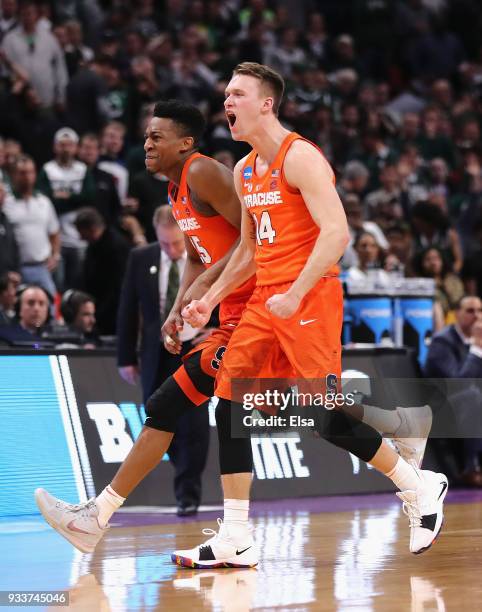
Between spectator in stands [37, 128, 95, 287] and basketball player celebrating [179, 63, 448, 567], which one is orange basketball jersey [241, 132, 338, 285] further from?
spectator in stands [37, 128, 95, 287]

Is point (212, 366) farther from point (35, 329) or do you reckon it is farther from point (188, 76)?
point (188, 76)

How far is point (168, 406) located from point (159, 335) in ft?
8.23

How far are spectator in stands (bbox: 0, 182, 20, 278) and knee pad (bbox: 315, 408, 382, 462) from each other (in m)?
6.26

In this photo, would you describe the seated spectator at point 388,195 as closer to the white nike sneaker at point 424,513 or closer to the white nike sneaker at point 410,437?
the white nike sneaker at point 410,437

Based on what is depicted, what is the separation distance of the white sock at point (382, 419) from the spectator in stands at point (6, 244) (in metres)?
5.84

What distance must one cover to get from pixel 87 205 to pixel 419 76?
939cm

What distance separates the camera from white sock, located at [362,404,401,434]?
20.7 ft

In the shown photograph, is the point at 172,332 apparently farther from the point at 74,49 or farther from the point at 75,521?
the point at 74,49

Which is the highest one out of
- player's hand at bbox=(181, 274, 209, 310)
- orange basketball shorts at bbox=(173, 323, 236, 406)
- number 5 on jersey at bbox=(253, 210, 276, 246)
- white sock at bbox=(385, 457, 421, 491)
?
number 5 on jersey at bbox=(253, 210, 276, 246)

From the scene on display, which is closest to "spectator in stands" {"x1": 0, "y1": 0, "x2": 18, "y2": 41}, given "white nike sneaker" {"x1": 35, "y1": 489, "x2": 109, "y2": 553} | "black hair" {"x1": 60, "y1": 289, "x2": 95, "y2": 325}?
"black hair" {"x1": 60, "y1": 289, "x2": 95, "y2": 325}

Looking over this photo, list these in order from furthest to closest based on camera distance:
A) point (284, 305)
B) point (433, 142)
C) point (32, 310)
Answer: point (433, 142)
point (32, 310)
point (284, 305)

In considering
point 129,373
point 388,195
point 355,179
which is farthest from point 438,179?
point 129,373

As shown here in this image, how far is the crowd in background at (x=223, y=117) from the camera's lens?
12.2 meters

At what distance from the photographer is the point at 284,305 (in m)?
5.48
